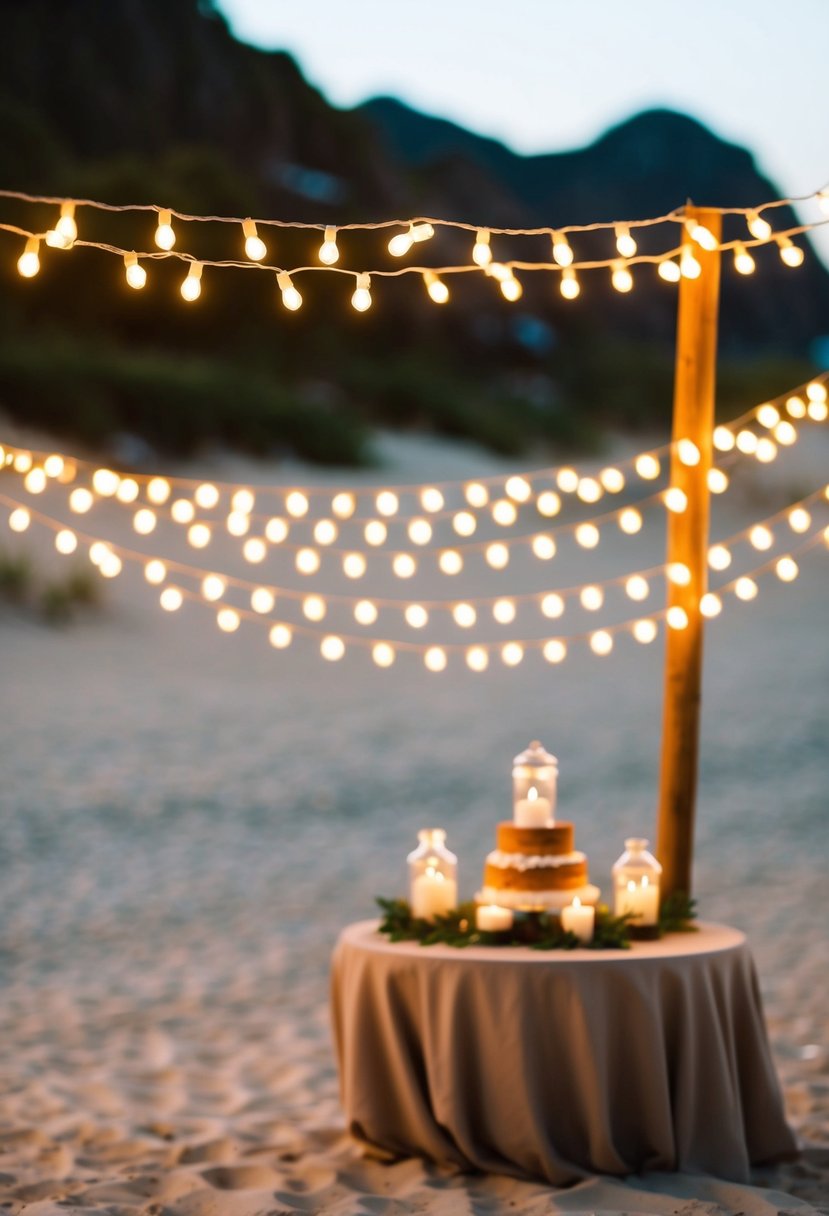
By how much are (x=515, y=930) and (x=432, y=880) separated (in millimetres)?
252

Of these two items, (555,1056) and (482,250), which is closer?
(555,1056)

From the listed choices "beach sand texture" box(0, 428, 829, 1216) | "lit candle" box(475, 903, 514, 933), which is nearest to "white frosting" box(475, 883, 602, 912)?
"lit candle" box(475, 903, 514, 933)

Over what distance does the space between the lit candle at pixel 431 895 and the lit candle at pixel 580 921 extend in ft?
1.00

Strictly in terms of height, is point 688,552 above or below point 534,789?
above

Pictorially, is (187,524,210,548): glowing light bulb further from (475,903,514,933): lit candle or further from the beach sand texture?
the beach sand texture

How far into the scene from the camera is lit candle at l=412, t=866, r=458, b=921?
3.91 m

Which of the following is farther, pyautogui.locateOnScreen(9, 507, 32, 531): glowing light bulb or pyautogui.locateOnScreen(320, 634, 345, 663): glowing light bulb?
pyautogui.locateOnScreen(320, 634, 345, 663): glowing light bulb

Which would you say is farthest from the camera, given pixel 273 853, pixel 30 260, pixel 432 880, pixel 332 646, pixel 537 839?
pixel 273 853

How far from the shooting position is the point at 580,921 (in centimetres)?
373

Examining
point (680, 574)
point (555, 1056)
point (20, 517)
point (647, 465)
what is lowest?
point (555, 1056)

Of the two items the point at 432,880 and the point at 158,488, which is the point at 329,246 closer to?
the point at 158,488

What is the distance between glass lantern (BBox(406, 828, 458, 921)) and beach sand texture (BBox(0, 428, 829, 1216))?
1.91ft

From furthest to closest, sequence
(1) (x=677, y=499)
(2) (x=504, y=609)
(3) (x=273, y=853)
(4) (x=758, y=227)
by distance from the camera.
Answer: (3) (x=273, y=853) → (2) (x=504, y=609) → (1) (x=677, y=499) → (4) (x=758, y=227)

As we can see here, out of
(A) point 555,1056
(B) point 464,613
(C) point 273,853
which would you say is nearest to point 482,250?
(B) point 464,613
